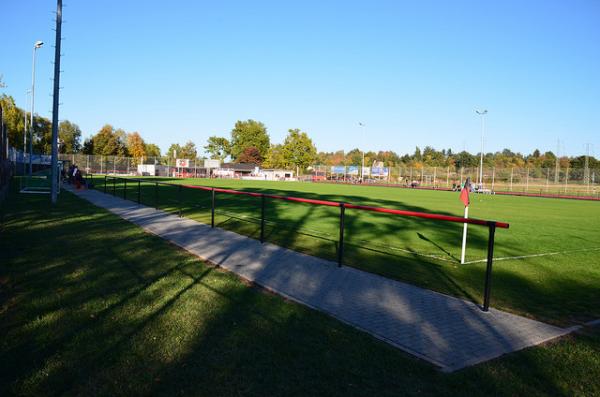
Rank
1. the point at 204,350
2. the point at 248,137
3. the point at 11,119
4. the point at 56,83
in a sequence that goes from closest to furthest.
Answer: the point at 204,350 → the point at 56,83 → the point at 11,119 → the point at 248,137

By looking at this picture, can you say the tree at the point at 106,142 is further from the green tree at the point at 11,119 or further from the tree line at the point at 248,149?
the green tree at the point at 11,119

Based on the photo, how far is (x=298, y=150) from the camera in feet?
375

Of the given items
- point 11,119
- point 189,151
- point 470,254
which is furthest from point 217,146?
point 470,254

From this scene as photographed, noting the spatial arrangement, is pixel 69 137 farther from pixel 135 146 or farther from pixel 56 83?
pixel 56 83

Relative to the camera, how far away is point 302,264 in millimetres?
8242

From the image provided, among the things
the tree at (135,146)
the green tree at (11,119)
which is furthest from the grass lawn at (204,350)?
the tree at (135,146)

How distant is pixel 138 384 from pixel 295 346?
4.82ft

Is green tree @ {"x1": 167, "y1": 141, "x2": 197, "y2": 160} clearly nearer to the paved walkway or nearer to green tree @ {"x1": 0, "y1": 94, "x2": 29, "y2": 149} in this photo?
green tree @ {"x1": 0, "y1": 94, "x2": 29, "y2": 149}

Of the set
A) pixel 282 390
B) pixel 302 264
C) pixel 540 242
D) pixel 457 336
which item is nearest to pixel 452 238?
pixel 540 242

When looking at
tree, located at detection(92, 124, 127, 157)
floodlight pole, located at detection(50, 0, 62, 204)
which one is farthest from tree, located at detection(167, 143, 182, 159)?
floodlight pole, located at detection(50, 0, 62, 204)

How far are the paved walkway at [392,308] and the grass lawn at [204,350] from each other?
25 centimetres

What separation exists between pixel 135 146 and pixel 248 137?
1601 inches

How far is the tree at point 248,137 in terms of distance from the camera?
150m

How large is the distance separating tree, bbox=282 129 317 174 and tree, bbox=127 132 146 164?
126 ft
